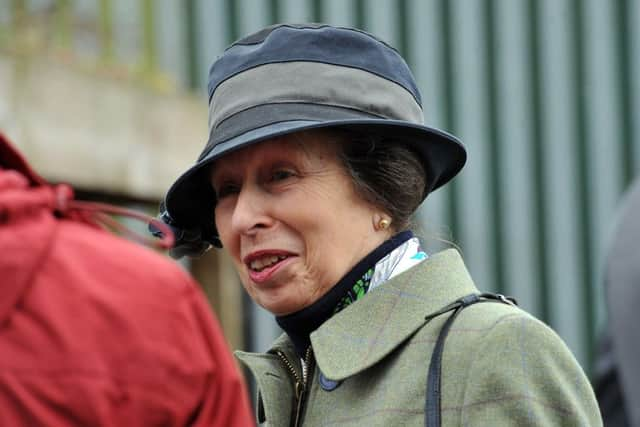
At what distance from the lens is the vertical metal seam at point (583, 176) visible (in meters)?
7.94

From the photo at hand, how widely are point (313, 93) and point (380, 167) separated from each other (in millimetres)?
203

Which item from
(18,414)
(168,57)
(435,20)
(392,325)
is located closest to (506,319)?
(392,325)

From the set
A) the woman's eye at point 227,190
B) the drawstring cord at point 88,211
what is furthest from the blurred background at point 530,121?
the drawstring cord at point 88,211

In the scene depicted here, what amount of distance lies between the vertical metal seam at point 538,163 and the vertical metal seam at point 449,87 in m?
0.47

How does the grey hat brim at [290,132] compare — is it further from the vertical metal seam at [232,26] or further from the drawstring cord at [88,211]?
the vertical metal seam at [232,26]

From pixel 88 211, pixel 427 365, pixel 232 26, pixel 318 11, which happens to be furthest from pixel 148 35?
pixel 88 211

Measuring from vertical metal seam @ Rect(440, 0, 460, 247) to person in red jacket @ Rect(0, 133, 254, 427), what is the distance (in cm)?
638

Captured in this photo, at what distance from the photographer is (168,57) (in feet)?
23.8

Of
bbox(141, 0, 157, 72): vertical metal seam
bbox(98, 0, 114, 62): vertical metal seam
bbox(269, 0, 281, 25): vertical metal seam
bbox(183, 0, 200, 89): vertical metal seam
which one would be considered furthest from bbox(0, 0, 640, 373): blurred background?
bbox(98, 0, 114, 62): vertical metal seam

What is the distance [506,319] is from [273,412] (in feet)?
1.69

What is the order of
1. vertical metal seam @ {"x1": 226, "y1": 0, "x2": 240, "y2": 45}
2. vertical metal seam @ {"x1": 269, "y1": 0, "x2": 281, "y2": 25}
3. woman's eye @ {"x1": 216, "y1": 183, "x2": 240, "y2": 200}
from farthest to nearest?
vertical metal seam @ {"x1": 269, "y1": 0, "x2": 281, "y2": 25} < vertical metal seam @ {"x1": 226, "y1": 0, "x2": 240, "y2": 45} < woman's eye @ {"x1": 216, "y1": 183, "x2": 240, "y2": 200}

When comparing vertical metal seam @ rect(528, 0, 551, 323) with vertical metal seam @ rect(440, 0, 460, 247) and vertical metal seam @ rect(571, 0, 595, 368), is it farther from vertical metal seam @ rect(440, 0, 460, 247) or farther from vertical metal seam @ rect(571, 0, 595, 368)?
vertical metal seam @ rect(440, 0, 460, 247)

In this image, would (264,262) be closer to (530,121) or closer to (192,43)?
(192,43)

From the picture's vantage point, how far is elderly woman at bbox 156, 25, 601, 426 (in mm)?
2393
